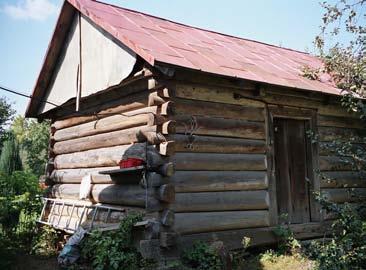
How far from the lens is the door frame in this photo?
7.53m

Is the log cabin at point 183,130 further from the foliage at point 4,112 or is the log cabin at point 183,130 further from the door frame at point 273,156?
the foliage at point 4,112

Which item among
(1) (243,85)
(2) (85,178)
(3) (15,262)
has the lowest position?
(3) (15,262)

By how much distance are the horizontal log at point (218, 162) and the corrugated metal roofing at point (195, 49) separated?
4.61 feet

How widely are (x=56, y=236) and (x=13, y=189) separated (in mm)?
3343

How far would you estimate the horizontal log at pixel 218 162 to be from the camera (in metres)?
6.48

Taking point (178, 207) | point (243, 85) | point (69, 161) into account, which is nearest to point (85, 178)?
point (69, 161)

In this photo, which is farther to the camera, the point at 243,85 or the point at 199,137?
the point at 243,85

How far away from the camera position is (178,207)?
6.31 metres

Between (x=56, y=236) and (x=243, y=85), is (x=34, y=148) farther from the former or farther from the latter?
(x=243, y=85)

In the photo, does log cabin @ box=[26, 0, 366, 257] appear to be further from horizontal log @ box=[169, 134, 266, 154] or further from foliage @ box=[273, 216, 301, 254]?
foliage @ box=[273, 216, 301, 254]

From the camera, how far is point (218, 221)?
673cm

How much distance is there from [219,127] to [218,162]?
614mm

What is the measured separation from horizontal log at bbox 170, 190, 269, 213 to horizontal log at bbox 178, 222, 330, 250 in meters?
0.40

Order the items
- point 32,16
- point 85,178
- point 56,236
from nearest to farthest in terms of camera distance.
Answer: point 85,178, point 56,236, point 32,16
